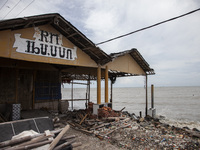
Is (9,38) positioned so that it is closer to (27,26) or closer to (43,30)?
(27,26)

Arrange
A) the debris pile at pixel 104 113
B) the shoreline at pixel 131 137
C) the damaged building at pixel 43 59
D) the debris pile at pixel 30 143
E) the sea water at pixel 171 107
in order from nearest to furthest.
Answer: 1. the debris pile at pixel 30 143
2. the shoreline at pixel 131 137
3. the damaged building at pixel 43 59
4. the debris pile at pixel 104 113
5. the sea water at pixel 171 107

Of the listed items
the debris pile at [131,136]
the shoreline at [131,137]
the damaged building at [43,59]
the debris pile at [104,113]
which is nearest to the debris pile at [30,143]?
the shoreline at [131,137]

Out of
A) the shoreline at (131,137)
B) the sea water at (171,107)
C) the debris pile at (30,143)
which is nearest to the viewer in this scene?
the debris pile at (30,143)

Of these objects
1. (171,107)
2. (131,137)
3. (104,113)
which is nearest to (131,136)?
(131,137)

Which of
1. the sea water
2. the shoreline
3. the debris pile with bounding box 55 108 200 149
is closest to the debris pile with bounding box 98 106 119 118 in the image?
the debris pile with bounding box 55 108 200 149

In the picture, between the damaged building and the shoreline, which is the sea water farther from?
the shoreline

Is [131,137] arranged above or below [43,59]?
below

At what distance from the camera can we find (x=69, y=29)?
8.33 meters

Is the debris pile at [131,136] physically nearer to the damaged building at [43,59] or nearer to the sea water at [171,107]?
the damaged building at [43,59]

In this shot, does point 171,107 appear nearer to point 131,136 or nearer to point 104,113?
point 104,113

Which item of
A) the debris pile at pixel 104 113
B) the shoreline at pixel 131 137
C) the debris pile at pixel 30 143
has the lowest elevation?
the shoreline at pixel 131 137

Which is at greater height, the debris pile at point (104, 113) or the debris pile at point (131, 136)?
the debris pile at point (104, 113)

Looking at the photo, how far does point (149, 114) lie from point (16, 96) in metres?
12.8

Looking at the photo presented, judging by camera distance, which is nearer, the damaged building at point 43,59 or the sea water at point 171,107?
the damaged building at point 43,59
